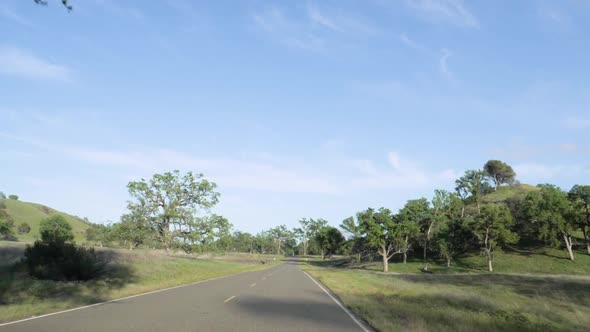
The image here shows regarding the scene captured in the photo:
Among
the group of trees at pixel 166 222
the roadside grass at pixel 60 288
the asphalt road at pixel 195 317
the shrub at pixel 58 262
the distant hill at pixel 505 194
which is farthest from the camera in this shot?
the distant hill at pixel 505 194

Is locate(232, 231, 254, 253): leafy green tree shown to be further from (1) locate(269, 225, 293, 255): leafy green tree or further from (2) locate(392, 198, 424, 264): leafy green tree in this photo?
(2) locate(392, 198, 424, 264): leafy green tree

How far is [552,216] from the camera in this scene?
61938 millimetres

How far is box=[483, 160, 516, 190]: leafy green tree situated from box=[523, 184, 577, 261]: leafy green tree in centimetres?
5723

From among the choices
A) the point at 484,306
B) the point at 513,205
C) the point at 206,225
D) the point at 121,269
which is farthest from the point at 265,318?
the point at 513,205

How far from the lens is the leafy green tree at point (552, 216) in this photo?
202 ft

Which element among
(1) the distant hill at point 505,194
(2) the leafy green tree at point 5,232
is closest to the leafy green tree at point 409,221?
(1) the distant hill at point 505,194

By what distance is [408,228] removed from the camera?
68.8 metres

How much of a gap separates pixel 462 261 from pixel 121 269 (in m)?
61.3

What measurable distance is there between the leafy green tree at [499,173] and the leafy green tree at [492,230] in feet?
198

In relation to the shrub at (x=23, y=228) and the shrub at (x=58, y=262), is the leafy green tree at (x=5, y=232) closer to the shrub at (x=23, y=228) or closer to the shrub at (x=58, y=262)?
the shrub at (x=23, y=228)

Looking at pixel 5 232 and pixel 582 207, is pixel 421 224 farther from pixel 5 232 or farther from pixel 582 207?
pixel 5 232

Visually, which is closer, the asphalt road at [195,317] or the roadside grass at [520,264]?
the asphalt road at [195,317]

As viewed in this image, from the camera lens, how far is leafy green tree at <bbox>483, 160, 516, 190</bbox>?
122 m

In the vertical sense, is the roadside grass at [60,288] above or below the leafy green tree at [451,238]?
below
